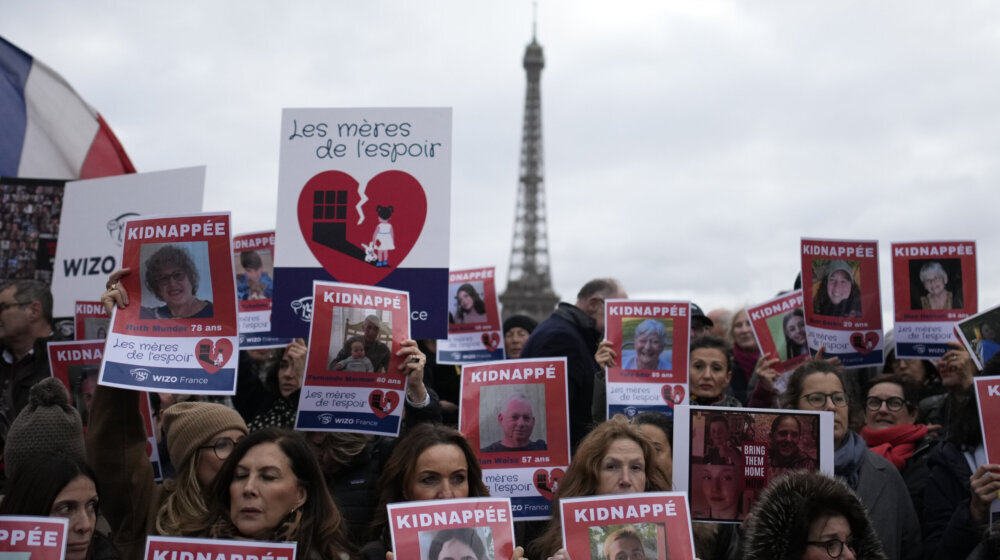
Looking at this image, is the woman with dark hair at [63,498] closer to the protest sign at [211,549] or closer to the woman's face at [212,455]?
the protest sign at [211,549]

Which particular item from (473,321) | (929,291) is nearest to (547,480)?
(929,291)

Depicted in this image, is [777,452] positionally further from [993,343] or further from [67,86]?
[67,86]

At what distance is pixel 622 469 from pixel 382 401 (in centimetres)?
141

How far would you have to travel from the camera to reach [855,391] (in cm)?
696

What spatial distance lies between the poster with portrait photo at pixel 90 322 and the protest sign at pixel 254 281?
100 cm

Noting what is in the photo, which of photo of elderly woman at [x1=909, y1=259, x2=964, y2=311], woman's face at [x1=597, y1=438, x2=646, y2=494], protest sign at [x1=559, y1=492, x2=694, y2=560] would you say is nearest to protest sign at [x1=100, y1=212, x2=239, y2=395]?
woman's face at [x1=597, y1=438, x2=646, y2=494]

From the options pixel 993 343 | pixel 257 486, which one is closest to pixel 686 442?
pixel 257 486

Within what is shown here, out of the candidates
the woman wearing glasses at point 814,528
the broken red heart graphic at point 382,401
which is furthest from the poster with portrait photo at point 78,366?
the woman wearing glasses at point 814,528

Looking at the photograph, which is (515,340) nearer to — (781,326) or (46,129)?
(781,326)

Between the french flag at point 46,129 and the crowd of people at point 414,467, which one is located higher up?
the french flag at point 46,129

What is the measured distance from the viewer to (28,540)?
3.93 m

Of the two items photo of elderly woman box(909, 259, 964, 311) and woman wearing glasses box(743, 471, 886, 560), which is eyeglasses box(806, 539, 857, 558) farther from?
photo of elderly woman box(909, 259, 964, 311)

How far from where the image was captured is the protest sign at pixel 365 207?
668cm

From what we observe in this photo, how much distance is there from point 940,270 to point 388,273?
14.3 ft
